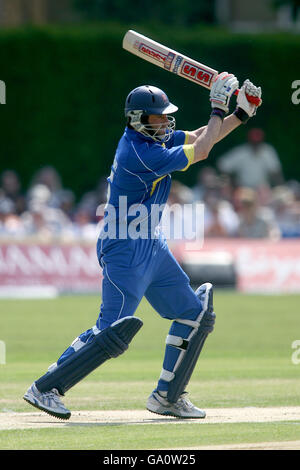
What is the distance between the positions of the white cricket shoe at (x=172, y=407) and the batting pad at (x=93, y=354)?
1.82 feet

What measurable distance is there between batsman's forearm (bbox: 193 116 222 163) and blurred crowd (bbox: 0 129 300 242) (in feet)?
28.2

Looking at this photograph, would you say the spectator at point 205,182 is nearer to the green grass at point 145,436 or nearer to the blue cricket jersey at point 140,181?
the blue cricket jersey at point 140,181

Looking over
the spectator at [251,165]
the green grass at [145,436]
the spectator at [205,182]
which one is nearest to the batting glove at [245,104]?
the green grass at [145,436]

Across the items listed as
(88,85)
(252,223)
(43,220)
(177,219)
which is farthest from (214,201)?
(88,85)

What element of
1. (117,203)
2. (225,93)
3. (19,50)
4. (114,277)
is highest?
(19,50)

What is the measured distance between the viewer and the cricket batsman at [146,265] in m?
6.25

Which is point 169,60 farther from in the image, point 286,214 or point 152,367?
point 286,214

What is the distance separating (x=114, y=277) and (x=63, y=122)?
1272 cm

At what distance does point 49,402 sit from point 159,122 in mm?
1823

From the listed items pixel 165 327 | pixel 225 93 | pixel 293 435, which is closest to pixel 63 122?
pixel 165 327

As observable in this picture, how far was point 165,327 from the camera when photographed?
12.3m

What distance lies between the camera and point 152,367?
9.12 m

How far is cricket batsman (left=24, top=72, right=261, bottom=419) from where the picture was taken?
20.5 ft
